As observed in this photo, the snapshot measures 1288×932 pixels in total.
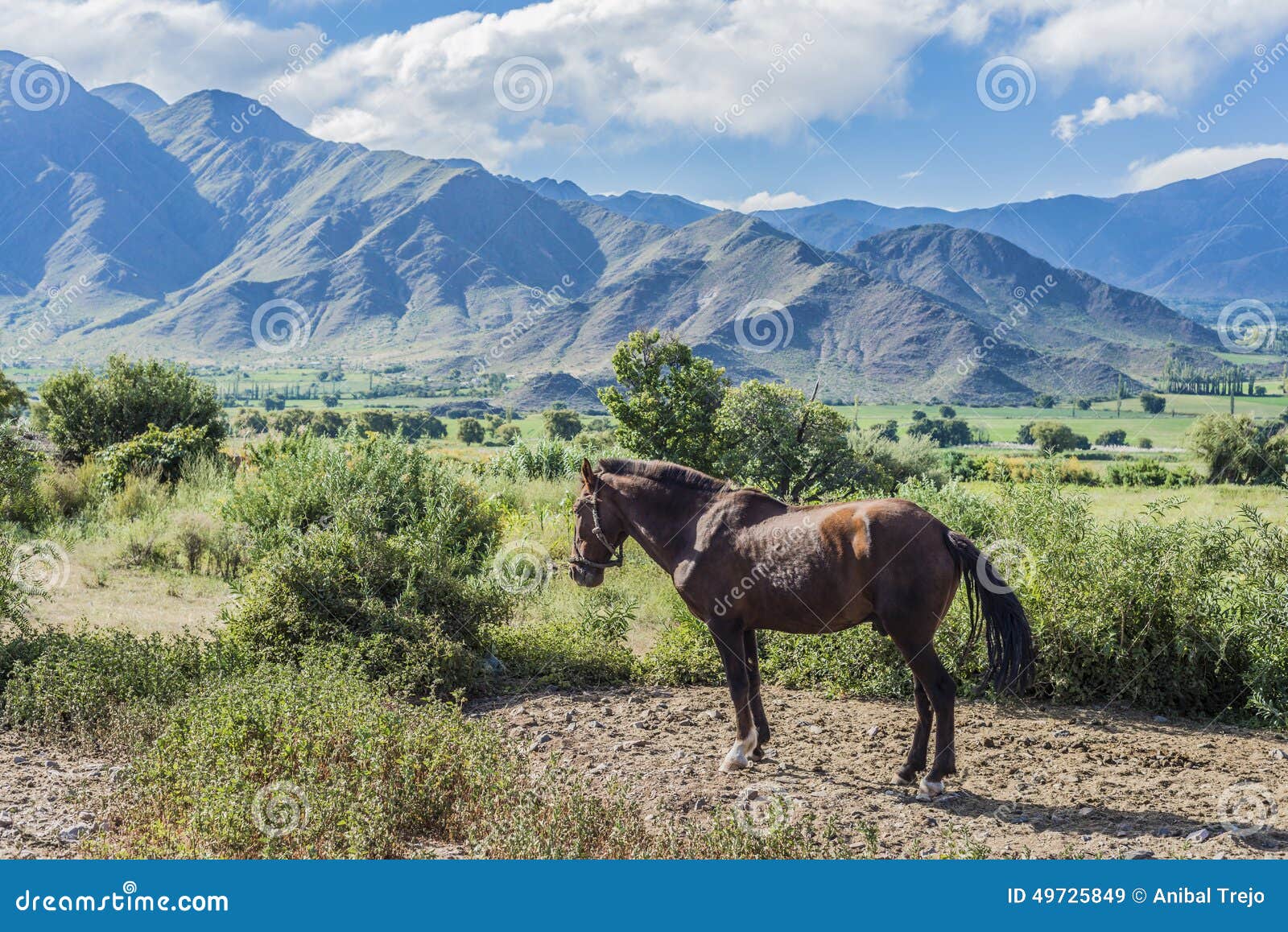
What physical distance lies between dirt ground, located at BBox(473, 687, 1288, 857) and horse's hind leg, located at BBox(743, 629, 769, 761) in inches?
5.4

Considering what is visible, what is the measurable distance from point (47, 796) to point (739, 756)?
4278 mm

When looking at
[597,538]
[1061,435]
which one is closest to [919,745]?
[597,538]

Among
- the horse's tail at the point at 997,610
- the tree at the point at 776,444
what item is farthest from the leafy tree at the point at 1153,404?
the horse's tail at the point at 997,610

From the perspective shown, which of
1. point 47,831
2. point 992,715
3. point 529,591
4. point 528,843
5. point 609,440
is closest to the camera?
point 528,843

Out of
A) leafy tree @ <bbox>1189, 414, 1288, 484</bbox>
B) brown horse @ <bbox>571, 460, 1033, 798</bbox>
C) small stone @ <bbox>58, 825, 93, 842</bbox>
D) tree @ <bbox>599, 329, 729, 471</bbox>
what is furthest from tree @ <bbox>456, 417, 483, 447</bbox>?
small stone @ <bbox>58, 825, 93, 842</bbox>

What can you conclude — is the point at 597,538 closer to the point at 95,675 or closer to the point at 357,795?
the point at 357,795

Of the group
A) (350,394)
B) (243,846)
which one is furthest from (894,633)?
(350,394)

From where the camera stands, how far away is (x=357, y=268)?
196250mm

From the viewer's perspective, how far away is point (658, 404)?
19.9 metres

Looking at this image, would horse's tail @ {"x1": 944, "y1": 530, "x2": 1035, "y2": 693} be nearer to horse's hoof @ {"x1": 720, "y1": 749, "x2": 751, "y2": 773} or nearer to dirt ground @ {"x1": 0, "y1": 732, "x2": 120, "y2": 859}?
horse's hoof @ {"x1": 720, "y1": 749, "x2": 751, "y2": 773}

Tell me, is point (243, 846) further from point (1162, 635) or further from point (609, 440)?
point (609, 440)

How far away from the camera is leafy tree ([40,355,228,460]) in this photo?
21.3 meters

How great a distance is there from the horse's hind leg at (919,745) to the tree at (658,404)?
45.6ft

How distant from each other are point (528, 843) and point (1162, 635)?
565 cm
